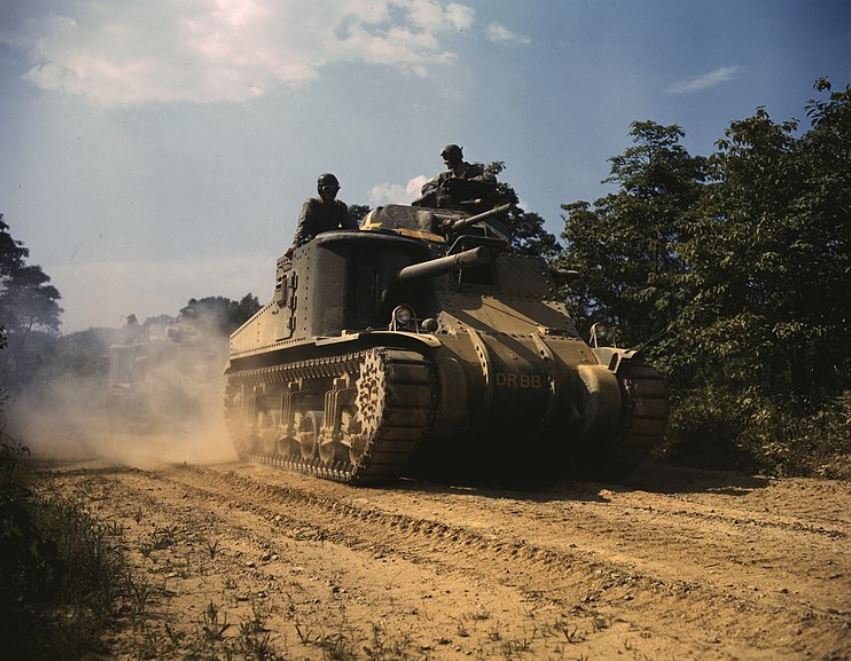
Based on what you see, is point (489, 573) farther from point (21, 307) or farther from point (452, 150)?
point (21, 307)

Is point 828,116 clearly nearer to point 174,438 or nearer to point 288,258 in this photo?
point 288,258

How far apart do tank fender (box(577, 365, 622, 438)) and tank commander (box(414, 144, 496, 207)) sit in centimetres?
420

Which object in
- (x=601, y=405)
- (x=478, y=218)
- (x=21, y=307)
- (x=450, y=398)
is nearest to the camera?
(x=450, y=398)

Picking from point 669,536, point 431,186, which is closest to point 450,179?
point 431,186

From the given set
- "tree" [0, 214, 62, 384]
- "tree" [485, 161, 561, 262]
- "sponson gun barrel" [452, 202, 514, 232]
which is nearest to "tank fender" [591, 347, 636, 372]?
"sponson gun barrel" [452, 202, 514, 232]

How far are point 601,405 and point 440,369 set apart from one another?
194 centimetres

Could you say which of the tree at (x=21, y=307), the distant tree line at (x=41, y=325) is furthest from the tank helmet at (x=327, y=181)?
the tree at (x=21, y=307)

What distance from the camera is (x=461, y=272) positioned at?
1023cm

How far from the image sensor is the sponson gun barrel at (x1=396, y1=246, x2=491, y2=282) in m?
8.56

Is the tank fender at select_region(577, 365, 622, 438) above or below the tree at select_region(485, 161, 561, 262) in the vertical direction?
below

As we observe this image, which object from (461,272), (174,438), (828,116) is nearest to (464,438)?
(461,272)

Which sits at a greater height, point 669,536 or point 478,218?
point 478,218

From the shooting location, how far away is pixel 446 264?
9.14 meters

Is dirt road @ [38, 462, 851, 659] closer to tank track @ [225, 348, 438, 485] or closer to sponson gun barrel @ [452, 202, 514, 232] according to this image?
tank track @ [225, 348, 438, 485]
